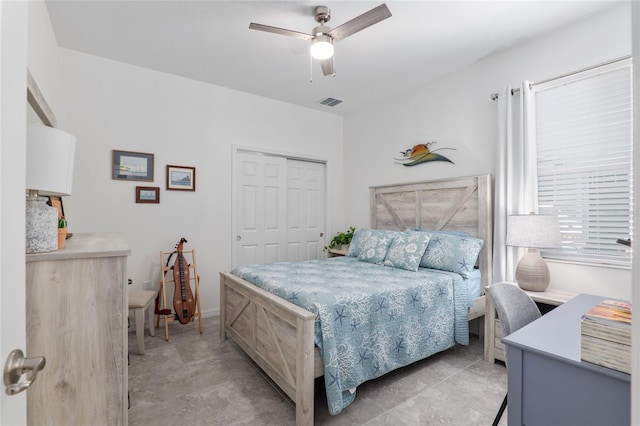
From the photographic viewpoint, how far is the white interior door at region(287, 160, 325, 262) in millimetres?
4668

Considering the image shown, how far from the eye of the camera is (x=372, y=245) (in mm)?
3451

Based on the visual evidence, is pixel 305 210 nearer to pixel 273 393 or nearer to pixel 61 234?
pixel 273 393

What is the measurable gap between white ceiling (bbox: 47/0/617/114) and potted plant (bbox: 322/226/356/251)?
210 cm

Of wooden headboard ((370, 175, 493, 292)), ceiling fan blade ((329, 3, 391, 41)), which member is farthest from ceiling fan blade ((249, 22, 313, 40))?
wooden headboard ((370, 175, 493, 292))

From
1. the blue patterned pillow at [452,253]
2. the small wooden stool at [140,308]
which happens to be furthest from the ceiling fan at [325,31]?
the small wooden stool at [140,308]

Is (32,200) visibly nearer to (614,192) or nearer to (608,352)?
(608,352)

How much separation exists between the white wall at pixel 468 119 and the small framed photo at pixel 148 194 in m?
2.77

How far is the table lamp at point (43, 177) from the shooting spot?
3.81 ft

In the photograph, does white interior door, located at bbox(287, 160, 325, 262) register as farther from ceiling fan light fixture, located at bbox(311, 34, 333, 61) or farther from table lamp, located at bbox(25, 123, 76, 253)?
table lamp, located at bbox(25, 123, 76, 253)

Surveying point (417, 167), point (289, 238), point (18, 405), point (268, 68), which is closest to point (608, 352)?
point (18, 405)

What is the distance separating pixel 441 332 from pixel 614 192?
173 centimetres

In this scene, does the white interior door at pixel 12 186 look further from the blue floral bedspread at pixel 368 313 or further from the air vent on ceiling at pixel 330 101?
the air vent on ceiling at pixel 330 101

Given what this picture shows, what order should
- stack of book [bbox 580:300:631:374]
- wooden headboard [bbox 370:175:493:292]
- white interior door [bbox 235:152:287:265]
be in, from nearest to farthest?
stack of book [bbox 580:300:631:374], wooden headboard [bbox 370:175:493:292], white interior door [bbox 235:152:287:265]

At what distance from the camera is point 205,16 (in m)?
2.56
